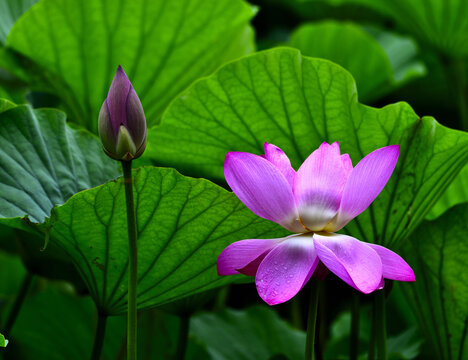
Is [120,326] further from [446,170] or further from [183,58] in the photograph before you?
[446,170]

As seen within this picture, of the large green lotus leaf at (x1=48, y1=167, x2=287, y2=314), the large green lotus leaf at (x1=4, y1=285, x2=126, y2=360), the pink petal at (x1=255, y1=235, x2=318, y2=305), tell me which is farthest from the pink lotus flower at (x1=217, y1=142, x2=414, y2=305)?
the large green lotus leaf at (x1=4, y1=285, x2=126, y2=360)

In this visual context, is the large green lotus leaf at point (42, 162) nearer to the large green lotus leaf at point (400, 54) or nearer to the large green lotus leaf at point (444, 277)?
the large green lotus leaf at point (444, 277)

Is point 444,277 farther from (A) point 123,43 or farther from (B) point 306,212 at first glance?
(A) point 123,43

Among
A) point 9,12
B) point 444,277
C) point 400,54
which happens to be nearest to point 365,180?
point 444,277

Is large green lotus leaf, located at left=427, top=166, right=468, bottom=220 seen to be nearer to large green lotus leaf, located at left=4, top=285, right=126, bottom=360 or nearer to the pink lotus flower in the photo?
the pink lotus flower

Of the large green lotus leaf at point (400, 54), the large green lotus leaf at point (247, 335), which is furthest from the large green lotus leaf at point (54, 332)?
the large green lotus leaf at point (400, 54)
